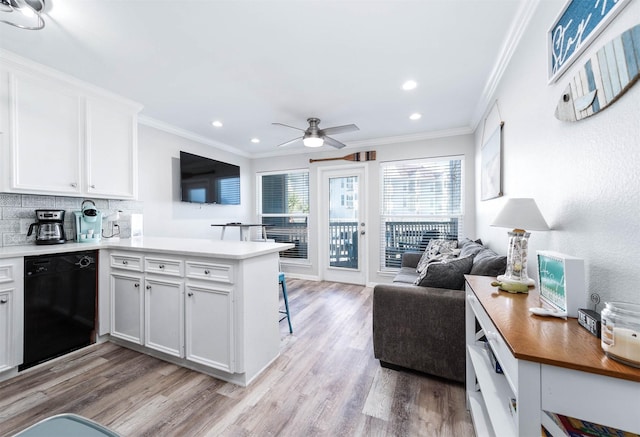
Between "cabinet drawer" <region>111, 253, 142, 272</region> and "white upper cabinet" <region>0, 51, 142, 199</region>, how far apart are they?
2.50ft

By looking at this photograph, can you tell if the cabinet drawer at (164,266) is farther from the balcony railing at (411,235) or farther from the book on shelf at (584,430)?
the balcony railing at (411,235)

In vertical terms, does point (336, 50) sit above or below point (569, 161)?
above

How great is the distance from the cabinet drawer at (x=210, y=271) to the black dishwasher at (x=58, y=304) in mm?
1153

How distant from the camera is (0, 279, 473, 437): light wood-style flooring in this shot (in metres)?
1.49

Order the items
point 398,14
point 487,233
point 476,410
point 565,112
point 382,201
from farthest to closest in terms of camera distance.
→ point 382,201 < point 487,233 < point 398,14 < point 476,410 < point 565,112

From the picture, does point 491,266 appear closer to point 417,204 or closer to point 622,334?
point 622,334

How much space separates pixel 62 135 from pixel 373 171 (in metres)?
3.87

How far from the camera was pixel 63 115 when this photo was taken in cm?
238

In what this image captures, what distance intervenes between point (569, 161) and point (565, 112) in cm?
24

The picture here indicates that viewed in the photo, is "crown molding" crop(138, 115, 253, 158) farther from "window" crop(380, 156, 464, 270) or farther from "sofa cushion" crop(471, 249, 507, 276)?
"sofa cushion" crop(471, 249, 507, 276)

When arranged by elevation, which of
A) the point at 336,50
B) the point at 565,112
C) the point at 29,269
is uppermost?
the point at 336,50

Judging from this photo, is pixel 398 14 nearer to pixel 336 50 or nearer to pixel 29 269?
pixel 336 50

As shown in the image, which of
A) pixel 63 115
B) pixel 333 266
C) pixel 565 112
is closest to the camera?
pixel 565 112

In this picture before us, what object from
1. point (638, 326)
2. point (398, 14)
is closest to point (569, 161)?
point (638, 326)
